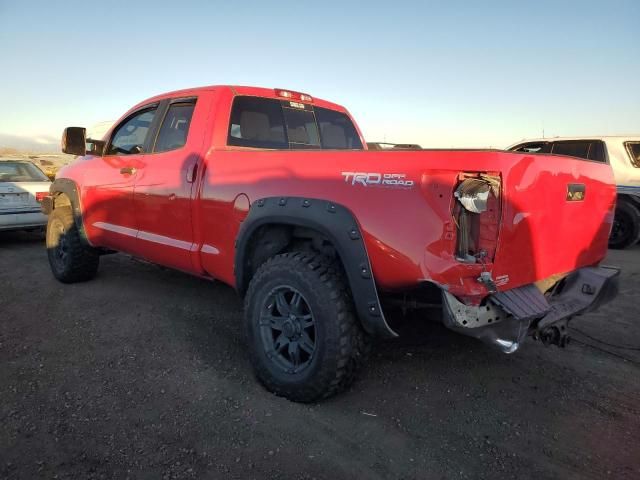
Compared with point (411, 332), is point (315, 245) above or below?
above

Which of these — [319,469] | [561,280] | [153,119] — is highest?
[153,119]

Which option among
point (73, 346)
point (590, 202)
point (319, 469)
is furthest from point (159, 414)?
point (590, 202)

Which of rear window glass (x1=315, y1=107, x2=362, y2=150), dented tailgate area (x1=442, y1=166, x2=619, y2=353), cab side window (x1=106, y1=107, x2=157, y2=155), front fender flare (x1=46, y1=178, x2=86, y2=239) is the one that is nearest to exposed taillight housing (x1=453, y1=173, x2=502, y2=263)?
dented tailgate area (x1=442, y1=166, x2=619, y2=353)

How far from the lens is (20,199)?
7.49 metres

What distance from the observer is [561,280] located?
2.98 metres

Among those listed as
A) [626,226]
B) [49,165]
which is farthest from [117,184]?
[49,165]

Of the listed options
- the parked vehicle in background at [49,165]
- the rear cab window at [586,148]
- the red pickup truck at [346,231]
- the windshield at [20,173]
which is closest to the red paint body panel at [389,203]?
the red pickup truck at [346,231]

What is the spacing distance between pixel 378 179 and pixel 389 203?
145 millimetres

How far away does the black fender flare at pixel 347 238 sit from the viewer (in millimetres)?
2457

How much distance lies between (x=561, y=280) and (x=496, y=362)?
0.82 m

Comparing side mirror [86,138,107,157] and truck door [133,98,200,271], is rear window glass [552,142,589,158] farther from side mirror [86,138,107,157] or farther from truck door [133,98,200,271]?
side mirror [86,138,107,157]

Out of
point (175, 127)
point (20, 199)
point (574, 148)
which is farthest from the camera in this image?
point (574, 148)

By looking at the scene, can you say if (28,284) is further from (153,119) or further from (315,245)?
(315,245)

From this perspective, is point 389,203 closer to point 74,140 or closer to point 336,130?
point 336,130
